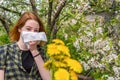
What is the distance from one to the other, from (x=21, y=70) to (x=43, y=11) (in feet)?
11.6

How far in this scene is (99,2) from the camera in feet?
16.2

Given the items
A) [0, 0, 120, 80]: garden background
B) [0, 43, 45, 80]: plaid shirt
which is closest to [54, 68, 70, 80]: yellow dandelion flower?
[0, 43, 45, 80]: plaid shirt

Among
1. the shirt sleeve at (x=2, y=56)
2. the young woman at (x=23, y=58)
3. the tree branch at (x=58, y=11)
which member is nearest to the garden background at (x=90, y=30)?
the tree branch at (x=58, y=11)

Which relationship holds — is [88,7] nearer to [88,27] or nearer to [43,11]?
[88,27]

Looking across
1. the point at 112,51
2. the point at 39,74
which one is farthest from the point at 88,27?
the point at 39,74

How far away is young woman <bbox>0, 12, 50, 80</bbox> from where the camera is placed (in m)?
2.79

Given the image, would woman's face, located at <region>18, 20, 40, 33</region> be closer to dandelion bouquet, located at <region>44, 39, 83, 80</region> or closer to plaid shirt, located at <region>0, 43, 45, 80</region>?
plaid shirt, located at <region>0, 43, 45, 80</region>

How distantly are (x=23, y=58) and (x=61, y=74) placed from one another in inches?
52.6

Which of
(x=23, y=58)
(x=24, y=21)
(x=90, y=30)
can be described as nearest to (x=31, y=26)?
(x=24, y=21)

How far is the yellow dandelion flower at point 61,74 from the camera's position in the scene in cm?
159

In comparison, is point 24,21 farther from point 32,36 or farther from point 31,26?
point 32,36

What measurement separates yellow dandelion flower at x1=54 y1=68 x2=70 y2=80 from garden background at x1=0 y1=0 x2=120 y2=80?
1402mm

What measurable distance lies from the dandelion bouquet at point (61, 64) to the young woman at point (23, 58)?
3.39 feet

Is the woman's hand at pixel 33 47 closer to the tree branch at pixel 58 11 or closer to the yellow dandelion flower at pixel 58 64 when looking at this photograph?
the yellow dandelion flower at pixel 58 64
